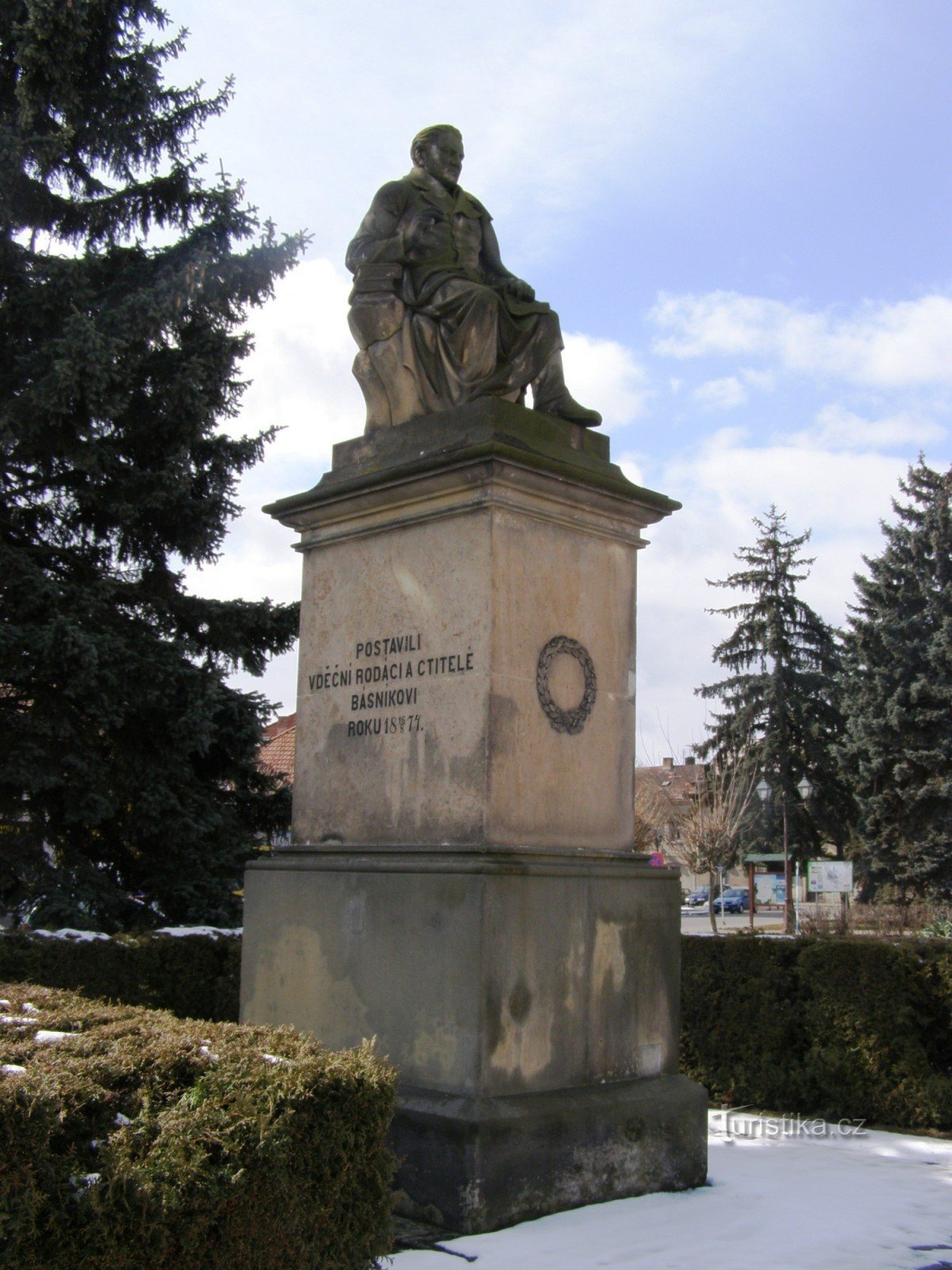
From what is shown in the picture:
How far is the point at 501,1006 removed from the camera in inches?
206

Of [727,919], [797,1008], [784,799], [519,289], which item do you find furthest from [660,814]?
[519,289]

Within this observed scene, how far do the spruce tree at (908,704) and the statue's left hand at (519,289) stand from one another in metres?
31.8

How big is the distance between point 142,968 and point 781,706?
127ft

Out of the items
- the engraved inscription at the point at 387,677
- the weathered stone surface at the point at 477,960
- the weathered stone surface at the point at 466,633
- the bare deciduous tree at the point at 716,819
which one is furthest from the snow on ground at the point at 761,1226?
the bare deciduous tree at the point at 716,819

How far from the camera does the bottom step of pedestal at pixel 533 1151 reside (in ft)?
16.2

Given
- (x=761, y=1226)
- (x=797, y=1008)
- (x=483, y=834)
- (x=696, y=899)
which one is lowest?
(x=696, y=899)

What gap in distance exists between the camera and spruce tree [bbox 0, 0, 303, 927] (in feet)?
43.6

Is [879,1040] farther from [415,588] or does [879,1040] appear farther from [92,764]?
[92,764]

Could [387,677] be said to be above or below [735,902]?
above

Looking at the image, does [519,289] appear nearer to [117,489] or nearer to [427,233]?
[427,233]

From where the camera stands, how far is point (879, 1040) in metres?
7.89

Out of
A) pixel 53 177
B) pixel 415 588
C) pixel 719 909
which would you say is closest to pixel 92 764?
pixel 53 177

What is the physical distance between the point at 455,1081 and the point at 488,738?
141 centimetres

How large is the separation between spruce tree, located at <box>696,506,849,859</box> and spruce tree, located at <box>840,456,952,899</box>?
502 centimetres
